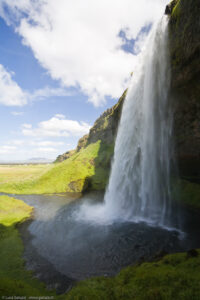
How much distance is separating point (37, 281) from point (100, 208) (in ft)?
65.4

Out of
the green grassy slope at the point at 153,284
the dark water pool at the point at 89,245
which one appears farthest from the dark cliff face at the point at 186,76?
the green grassy slope at the point at 153,284

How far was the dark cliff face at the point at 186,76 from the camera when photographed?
18.1 metres

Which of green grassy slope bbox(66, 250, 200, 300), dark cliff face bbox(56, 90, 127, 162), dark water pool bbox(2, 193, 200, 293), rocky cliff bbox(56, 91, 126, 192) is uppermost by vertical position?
dark cliff face bbox(56, 90, 127, 162)

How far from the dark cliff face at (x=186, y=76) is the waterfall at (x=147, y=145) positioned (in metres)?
1.46

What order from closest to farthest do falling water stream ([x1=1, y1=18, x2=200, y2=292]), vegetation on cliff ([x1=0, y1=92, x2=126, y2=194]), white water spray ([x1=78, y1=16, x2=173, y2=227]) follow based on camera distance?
falling water stream ([x1=1, y1=18, x2=200, y2=292])
white water spray ([x1=78, y1=16, x2=173, y2=227])
vegetation on cliff ([x1=0, y1=92, x2=126, y2=194])

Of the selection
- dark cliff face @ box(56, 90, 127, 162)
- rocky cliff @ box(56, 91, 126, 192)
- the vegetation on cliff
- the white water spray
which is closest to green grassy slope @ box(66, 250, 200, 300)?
Answer: the white water spray

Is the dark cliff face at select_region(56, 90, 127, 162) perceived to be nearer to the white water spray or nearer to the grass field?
the white water spray

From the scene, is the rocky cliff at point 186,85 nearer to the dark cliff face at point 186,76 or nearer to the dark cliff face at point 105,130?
the dark cliff face at point 186,76

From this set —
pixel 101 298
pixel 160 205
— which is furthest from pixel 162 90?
pixel 101 298

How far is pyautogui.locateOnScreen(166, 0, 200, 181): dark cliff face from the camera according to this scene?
714 inches

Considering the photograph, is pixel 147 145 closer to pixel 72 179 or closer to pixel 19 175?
pixel 72 179

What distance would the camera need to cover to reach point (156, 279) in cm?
771

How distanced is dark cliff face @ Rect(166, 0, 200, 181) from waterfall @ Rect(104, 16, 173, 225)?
1464mm

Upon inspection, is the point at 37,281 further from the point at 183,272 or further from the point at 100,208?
the point at 100,208
